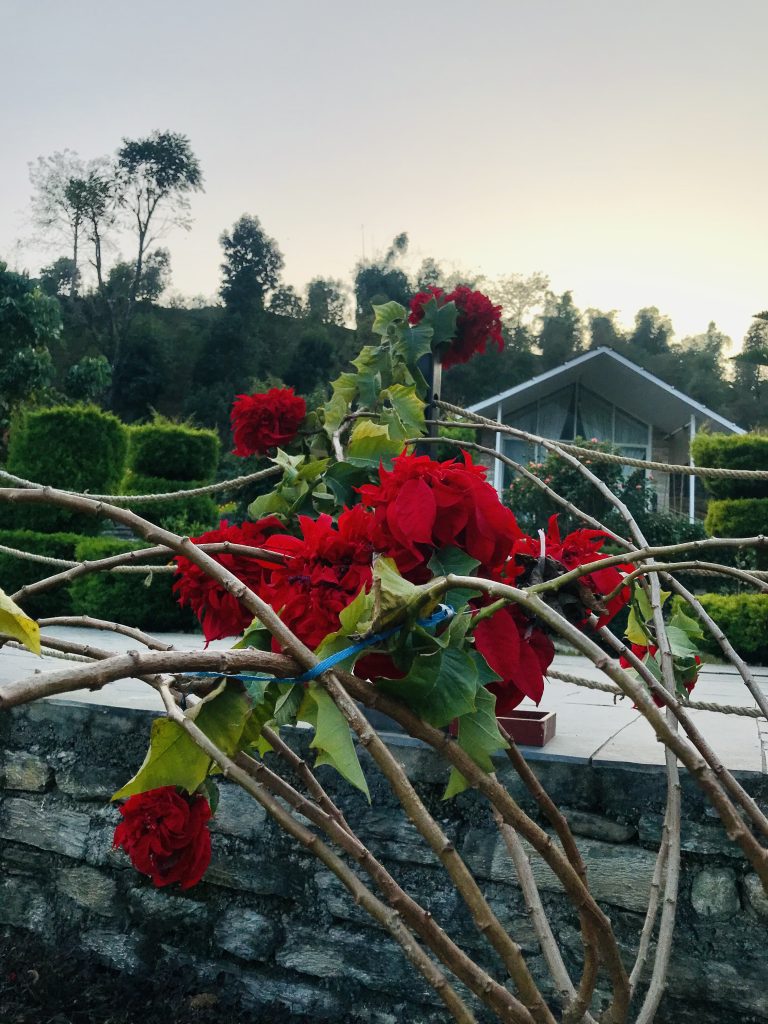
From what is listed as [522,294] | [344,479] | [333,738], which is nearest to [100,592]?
[344,479]

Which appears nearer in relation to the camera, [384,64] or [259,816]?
[259,816]

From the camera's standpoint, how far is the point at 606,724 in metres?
2.13

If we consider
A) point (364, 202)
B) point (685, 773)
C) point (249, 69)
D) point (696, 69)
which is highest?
point (364, 202)

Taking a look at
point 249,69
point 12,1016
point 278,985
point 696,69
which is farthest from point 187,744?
point 249,69

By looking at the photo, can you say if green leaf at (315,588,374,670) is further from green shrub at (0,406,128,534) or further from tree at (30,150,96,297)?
tree at (30,150,96,297)

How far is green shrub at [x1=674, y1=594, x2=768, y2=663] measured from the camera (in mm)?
5133

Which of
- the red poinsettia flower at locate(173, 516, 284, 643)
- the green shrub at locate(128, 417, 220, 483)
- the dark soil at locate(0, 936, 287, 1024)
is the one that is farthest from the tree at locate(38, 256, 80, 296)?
the red poinsettia flower at locate(173, 516, 284, 643)

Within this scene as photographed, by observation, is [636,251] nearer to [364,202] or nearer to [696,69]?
[364,202]

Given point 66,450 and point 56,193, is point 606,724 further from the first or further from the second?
point 56,193

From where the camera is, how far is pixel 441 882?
1.56m

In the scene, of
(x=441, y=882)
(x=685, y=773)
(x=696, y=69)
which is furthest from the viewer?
(x=696, y=69)

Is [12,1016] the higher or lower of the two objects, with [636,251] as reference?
lower

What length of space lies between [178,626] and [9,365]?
1332cm

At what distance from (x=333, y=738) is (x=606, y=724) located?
1.67 m
